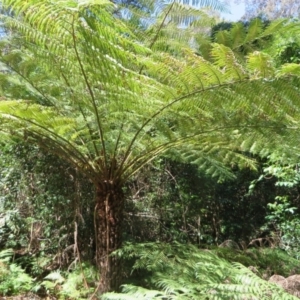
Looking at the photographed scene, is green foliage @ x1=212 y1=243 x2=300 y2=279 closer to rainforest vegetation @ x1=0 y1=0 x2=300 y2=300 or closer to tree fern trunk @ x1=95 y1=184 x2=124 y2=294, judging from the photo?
rainforest vegetation @ x1=0 y1=0 x2=300 y2=300

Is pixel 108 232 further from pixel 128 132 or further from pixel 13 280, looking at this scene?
pixel 13 280

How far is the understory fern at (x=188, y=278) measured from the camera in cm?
139

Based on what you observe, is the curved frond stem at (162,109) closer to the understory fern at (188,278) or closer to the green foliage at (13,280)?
the understory fern at (188,278)

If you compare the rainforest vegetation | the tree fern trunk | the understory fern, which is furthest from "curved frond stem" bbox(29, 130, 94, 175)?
the understory fern

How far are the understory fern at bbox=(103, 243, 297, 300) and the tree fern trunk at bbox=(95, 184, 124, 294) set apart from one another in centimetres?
9

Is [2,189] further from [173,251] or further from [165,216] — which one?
[173,251]

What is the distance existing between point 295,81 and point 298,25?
2.66 ft

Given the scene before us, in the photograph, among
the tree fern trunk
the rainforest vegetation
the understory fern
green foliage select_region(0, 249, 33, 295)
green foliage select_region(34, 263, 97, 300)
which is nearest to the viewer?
the understory fern

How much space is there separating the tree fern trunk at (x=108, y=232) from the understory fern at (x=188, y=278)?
0.30 ft

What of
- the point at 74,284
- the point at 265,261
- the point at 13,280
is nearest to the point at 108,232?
the point at 74,284

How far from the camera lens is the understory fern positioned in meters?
1.39

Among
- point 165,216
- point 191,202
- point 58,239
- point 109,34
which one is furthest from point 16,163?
point 109,34

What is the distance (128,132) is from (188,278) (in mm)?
868

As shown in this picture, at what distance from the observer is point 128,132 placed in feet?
6.84
